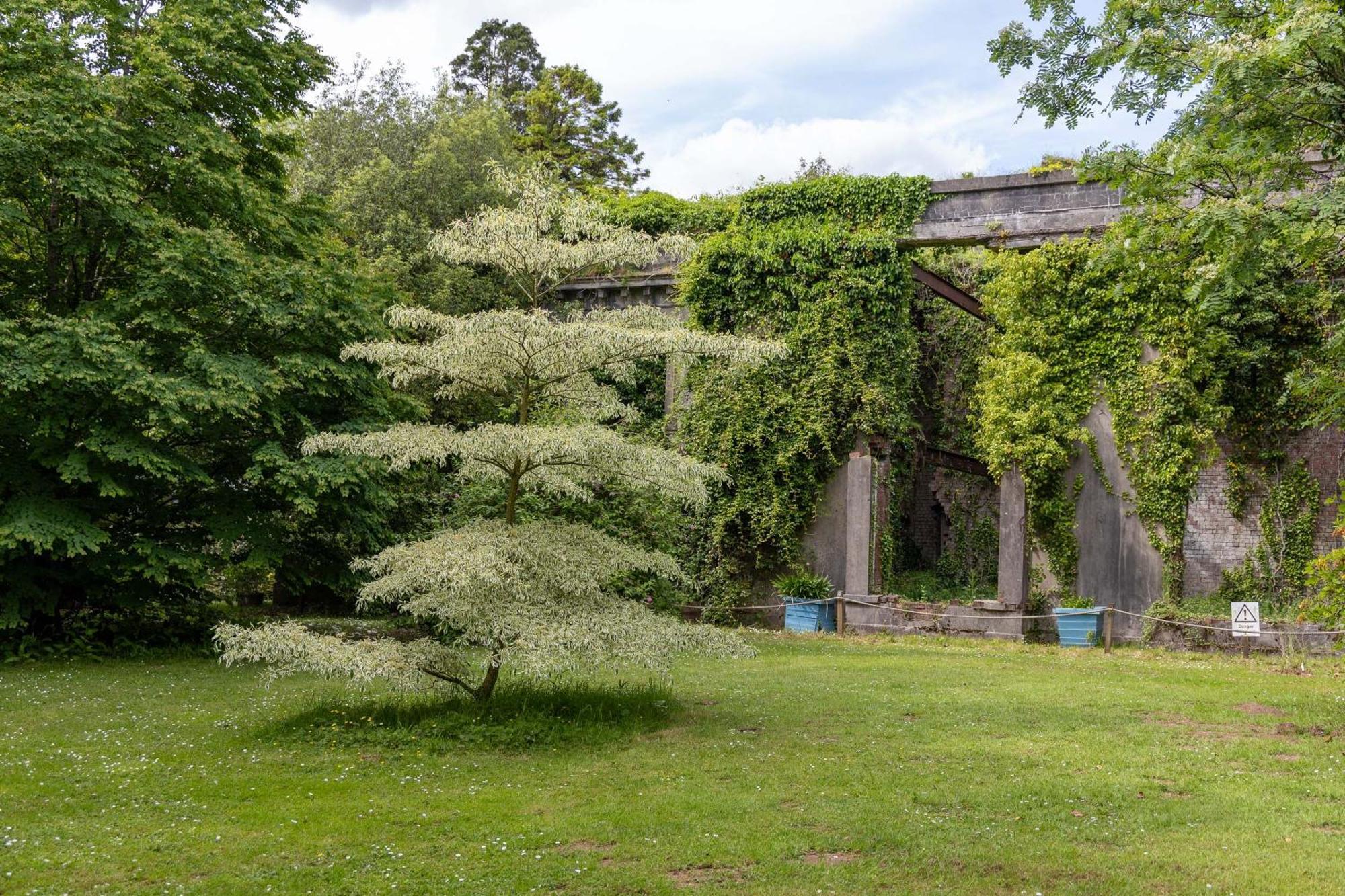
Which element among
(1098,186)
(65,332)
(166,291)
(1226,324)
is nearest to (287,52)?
(166,291)

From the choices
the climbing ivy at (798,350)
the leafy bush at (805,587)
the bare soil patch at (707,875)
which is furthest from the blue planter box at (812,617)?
the bare soil patch at (707,875)

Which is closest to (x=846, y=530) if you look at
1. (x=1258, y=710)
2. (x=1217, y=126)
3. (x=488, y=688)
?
(x=1258, y=710)

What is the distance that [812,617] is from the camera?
1786 cm

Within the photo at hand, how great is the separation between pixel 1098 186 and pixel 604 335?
11056mm

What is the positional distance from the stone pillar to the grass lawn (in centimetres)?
508

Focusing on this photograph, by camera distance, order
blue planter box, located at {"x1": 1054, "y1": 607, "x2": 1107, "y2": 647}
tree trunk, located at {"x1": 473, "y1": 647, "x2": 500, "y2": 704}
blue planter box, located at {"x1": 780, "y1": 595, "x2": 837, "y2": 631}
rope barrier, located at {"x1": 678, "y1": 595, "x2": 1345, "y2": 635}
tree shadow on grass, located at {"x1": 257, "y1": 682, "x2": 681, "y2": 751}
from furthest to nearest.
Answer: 1. blue planter box, located at {"x1": 780, "y1": 595, "x2": 837, "y2": 631}
2. blue planter box, located at {"x1": 1054, "y1": 607, "x2": 1107, "y2": 647}
3. rope barrier, located at {"x1": 678, "y1": 595, "x2": 1345, "y2": 635}
4. tree trunk, located at {"x1": 473, "y1": 647, "x2": 500, "y2": 704}
5. tree shadow on grass, located at {"x1": 257, "y1": 682, "x2": 681, "y2": 751}

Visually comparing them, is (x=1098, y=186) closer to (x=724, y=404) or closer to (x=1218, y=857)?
(x=724, y=404)

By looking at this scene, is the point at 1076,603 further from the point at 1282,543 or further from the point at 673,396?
the point at 673,396

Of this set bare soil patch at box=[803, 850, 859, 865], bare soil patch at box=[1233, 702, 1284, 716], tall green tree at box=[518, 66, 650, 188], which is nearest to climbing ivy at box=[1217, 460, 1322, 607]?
bare soil patch at box=[1233, 702, 1284, 716]

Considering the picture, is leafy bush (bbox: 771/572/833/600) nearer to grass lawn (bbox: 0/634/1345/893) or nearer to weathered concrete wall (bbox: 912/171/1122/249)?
weathered concrete wall (bbox: 912/171/1122/249)

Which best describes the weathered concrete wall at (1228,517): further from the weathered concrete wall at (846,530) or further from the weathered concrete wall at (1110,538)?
the weathered concrete wall at (846,530)

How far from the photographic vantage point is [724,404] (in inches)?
747

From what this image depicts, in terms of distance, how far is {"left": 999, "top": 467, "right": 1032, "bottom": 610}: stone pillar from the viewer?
55.6 feet

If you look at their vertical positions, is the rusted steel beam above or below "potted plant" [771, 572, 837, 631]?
above
